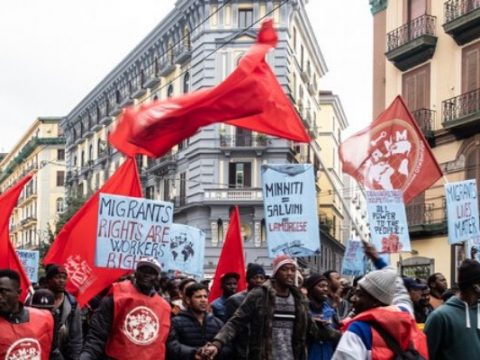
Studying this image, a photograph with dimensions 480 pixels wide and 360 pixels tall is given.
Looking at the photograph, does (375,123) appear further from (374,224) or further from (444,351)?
(444,351)

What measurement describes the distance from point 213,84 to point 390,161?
114ft

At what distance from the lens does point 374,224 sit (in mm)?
13477

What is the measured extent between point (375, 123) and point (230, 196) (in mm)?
33170

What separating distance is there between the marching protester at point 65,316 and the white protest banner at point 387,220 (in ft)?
17.8

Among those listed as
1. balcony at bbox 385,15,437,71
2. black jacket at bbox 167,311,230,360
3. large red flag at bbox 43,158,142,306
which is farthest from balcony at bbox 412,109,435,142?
black jacket at bbox 167,311,230,360

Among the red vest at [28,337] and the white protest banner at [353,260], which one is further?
the white protest banner at [353,260]

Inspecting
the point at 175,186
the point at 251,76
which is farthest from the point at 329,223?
the point at 251,76

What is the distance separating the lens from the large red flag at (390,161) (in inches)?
521

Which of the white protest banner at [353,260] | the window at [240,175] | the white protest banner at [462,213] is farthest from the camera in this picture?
the window at [240,175]

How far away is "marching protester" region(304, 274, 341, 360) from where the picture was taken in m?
8.65

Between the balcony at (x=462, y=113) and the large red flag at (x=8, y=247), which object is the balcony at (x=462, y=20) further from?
the large red flag at (x=8, y=247)

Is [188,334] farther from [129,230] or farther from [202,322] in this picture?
[129,230]

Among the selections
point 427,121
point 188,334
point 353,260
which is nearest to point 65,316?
point 188,334

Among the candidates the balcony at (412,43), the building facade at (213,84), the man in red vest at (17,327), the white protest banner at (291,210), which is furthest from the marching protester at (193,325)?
the building facade at (213,84)
